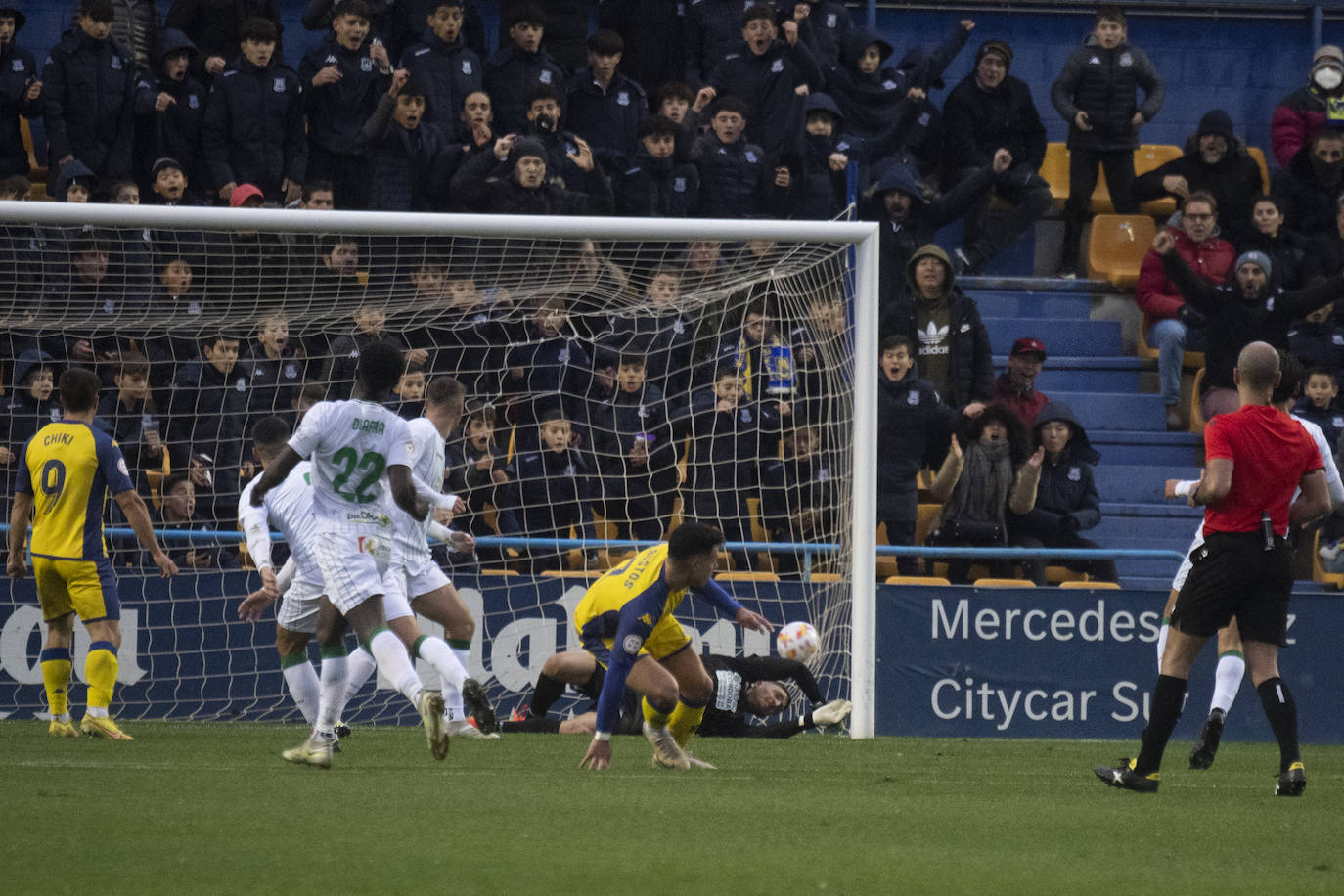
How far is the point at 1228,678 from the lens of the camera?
347 inches

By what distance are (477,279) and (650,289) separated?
3.95ft

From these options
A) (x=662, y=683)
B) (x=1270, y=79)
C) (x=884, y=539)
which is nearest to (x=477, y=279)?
(x=884, y=539)

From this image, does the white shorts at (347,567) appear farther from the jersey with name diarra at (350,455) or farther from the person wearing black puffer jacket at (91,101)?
the person wearing black puffer jacket at (91,101)

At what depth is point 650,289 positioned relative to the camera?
11633mm

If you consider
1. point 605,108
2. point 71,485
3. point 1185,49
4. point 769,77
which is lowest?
point 71,485

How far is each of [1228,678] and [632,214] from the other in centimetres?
690

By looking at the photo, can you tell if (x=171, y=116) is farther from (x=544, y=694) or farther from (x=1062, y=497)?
(x=1062, y=497)

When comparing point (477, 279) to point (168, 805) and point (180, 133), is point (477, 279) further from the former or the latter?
point (168, 805)

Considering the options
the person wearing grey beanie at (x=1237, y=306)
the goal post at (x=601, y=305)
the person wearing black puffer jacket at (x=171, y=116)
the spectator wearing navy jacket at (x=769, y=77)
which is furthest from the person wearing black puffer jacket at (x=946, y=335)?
the person wearing black puffer jacket at (x=171, y=116)

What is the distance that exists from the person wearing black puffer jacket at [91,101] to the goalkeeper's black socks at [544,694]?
5.80 meters

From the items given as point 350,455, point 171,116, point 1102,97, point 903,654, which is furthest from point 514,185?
point 1102,97

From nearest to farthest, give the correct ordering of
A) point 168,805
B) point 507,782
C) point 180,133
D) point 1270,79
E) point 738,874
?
point 738,874, point 168,805, point 507,782, point 180,133, point 1270,79

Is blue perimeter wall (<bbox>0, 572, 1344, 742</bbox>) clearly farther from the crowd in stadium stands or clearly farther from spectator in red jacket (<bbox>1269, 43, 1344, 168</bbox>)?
spectator in red jacket (<bbox>1269, 43, 1344, 168</bbox>)

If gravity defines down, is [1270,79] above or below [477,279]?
above
